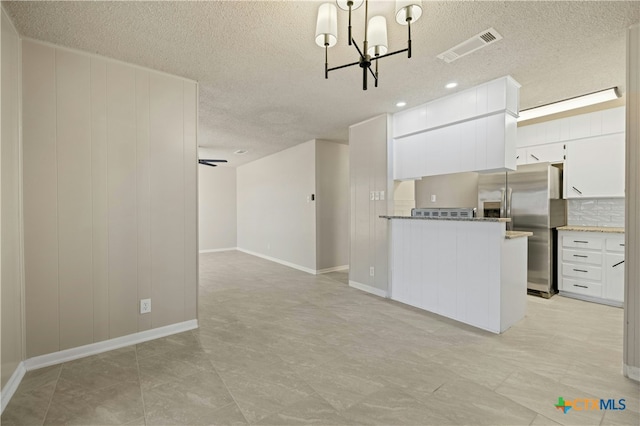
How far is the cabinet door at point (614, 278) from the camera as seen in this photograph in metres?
3.46

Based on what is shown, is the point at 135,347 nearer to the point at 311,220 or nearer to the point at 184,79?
the point at 184,79

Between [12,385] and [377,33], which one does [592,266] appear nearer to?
[377,33]

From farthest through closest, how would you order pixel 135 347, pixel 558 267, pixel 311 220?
pixel 311 220
pixel 558 267
pixel 135 347

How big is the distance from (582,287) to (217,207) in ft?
27.1

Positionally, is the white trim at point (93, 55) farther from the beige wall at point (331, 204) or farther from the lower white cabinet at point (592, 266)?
the lower white cabinet at point (592, 266)

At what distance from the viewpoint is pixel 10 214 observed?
6.35 feet

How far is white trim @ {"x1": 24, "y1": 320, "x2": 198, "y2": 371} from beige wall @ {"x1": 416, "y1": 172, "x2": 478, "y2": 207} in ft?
14.6

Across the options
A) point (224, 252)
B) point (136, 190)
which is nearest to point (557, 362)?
point (136, 190)

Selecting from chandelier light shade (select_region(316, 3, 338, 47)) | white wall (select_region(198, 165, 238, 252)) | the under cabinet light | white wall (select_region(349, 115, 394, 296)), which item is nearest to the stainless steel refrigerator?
the under cabinet light

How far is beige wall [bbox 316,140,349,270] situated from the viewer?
548 cm

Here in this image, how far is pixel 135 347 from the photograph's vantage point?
251 centimetres

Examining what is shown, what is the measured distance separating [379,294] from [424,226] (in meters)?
1.23

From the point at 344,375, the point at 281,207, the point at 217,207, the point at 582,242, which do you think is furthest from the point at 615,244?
the point at 217,207

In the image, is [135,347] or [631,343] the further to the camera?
[135,347]
